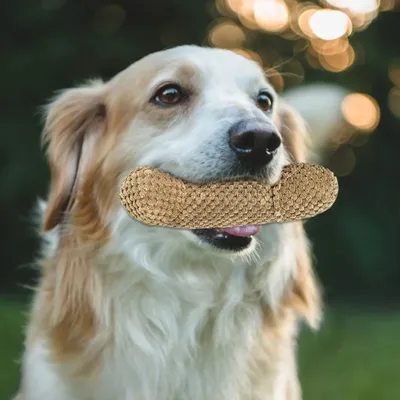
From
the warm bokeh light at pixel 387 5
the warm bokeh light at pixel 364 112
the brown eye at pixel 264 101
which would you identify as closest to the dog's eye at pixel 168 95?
the brown eye at pixel 264 101

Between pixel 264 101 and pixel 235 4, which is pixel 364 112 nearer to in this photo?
pixel 235 4

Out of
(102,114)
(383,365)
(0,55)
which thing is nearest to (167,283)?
(102,114)

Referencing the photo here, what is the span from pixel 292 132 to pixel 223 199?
0.94m

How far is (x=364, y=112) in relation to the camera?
799cm

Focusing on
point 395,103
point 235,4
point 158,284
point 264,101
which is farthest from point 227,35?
point 158,284

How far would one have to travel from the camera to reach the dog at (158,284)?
2.54 m

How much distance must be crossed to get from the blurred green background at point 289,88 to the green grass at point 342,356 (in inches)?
1.1

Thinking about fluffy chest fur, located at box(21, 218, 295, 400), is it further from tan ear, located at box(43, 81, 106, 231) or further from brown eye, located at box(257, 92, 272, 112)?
brown eye, located at box(257, 92, 272, 112)

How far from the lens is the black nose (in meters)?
2.18

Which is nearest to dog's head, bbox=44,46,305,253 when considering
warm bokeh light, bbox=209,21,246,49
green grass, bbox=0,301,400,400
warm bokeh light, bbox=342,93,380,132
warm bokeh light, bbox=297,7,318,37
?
green grass, bbox=0,301,400,400

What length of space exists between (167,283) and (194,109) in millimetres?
631

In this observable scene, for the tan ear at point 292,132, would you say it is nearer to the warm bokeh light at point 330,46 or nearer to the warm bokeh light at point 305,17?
the warm bokeh light at point 305,17

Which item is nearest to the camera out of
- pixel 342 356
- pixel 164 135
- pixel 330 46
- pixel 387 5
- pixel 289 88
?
pixel 164 135

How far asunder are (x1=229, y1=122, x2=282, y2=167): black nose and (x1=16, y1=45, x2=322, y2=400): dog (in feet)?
0.52
